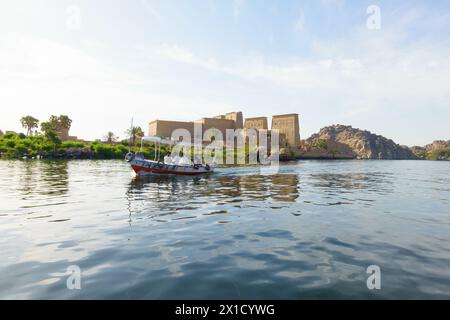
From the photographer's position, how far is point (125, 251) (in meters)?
8.88

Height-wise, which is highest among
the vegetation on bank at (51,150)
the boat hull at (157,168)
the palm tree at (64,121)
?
the palm tree at (64,121)

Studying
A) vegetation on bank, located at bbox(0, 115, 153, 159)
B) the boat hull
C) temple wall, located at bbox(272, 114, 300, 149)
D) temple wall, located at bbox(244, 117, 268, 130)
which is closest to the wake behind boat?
the boat hull

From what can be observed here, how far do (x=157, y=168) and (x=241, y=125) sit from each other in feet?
440

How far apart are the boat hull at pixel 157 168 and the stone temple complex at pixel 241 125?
10579 centimetres

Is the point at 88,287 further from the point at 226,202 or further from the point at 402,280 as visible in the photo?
the point at 226,202

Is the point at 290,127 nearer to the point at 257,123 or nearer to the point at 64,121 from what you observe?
the point at 257,123

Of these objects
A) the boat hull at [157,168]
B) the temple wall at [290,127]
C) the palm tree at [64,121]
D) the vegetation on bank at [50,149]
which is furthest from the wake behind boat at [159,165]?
the temple wall at [290,127]

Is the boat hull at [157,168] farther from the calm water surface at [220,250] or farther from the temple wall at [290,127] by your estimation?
the temple wall at [290,127]

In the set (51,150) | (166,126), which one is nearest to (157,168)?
(51,150)

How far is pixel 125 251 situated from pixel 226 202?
10310 millimetres

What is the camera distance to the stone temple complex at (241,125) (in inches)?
5969

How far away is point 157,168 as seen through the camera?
37594 mm
